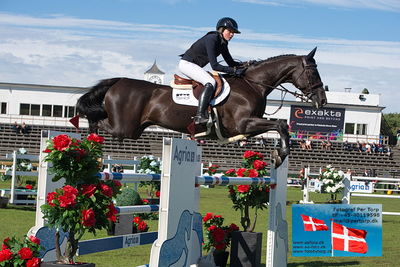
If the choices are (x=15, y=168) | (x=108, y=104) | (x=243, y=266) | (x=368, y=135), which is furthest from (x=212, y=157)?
(x=243, y=266)

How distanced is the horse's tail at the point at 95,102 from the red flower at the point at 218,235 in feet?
9.89

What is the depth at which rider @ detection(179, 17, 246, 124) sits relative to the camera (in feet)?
25.6

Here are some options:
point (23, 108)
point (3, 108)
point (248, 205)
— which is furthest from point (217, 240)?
point (3, 108)

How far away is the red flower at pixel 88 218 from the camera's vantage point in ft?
13.2

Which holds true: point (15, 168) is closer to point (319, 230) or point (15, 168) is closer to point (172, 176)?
point (319, 230)

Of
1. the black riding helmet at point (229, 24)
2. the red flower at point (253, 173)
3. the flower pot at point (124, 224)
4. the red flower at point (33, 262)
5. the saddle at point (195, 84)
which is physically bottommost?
the flower pot at point (124, 224)

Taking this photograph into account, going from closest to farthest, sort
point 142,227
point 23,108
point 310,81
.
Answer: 1. point 310,81
2. point 142,227
3. point 23,108

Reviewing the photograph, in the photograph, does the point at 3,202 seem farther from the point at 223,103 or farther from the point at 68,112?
the point at 68,112

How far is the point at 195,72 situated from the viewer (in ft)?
26.3

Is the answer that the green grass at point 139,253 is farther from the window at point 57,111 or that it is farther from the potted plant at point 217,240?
the window at point 57,111

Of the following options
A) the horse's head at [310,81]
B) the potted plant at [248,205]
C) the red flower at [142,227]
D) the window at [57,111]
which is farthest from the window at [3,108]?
the potted plant at [248,205]

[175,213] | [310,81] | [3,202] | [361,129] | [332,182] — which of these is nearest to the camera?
[175,213]

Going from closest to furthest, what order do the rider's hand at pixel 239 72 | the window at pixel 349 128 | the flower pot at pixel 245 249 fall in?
the flower pot at pixel 245 249 < the rider's hand at pixel 239 72 < the window at pixel 349 128

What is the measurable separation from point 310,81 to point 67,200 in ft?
16.3
